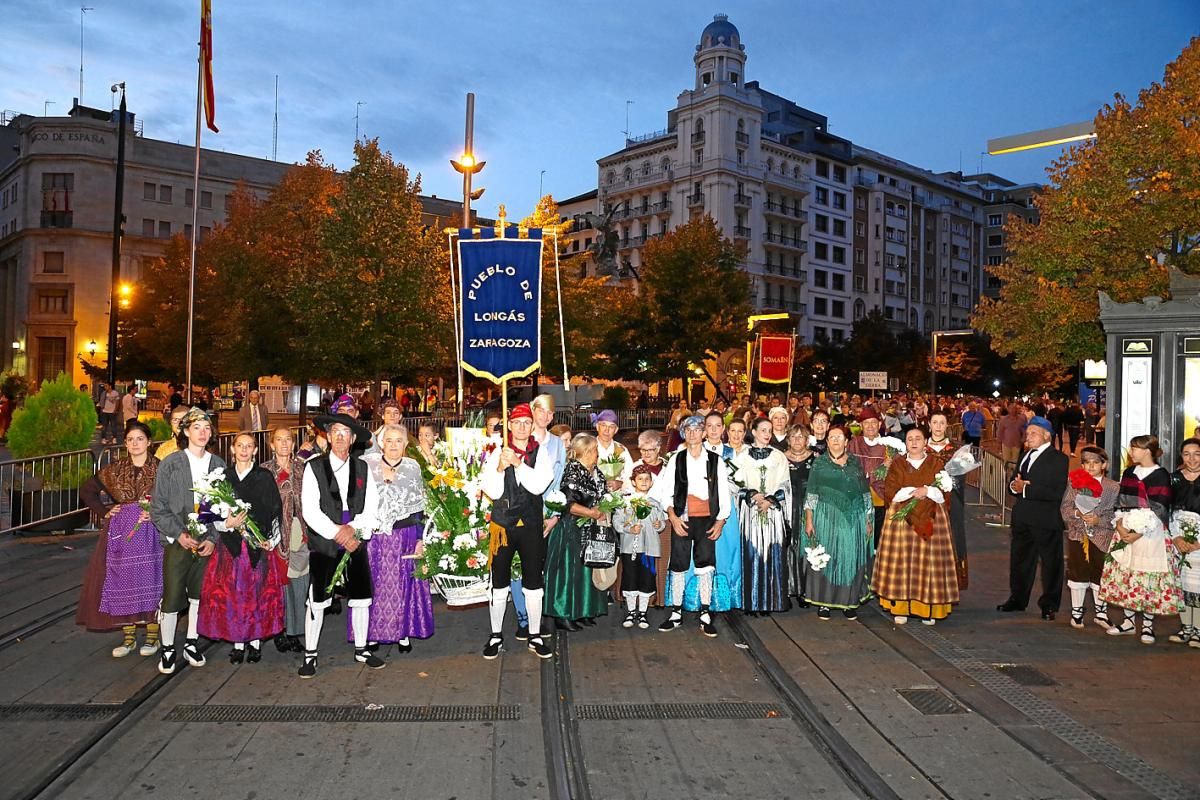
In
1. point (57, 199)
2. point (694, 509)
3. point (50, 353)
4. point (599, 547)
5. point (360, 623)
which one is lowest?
point (360, 623)

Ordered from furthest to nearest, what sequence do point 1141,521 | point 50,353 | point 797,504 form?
point 50,353, point 797,504, point 1141,521

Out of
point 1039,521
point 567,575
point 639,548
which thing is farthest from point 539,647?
point 1039,521

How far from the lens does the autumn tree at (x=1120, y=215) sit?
18.5 meters

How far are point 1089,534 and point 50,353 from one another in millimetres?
64293

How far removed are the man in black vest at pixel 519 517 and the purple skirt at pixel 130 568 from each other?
8.44 ft

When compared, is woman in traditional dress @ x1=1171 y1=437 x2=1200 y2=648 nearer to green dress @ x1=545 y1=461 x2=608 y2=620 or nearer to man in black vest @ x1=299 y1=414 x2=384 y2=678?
green dress @ x1=545 y1=461 x2=608 y2=620

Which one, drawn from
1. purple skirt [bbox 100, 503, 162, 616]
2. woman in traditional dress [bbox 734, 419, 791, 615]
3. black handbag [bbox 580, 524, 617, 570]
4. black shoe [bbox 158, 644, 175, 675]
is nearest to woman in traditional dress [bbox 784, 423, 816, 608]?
woman in traditional dress [bbox 734, 419, 791, 615]

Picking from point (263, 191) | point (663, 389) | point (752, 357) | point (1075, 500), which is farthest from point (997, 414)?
point (263, 191)

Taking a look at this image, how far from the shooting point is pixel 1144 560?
7801 millimetres

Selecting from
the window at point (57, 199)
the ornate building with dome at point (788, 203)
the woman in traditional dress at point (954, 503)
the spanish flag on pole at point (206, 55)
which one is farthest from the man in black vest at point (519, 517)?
the window at point (57, 199)

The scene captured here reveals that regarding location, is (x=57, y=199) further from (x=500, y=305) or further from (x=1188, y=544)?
(x=1188, y=544)

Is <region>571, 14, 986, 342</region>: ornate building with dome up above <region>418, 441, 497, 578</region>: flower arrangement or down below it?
above

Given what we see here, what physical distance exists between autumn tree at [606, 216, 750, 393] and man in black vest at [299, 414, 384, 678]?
3575cm

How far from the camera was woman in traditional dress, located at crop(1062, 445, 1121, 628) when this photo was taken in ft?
26.9
